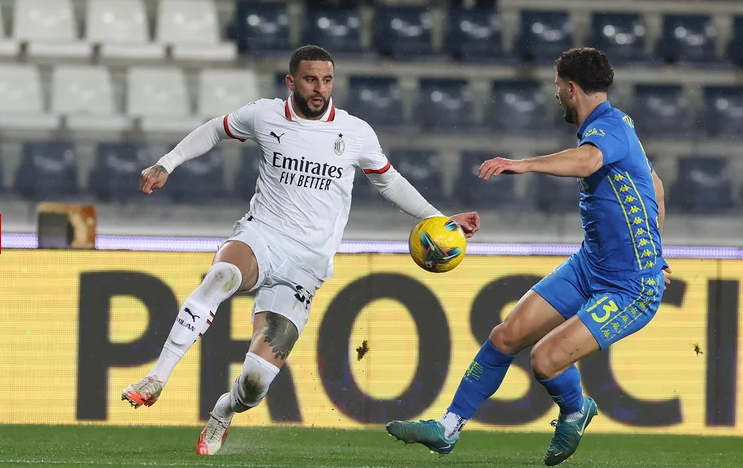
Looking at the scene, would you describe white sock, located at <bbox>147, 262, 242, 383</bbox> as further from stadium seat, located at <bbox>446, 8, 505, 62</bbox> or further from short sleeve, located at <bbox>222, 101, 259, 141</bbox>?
stadium seat, located at <bbox>446, 8, 505, 62</bbox>

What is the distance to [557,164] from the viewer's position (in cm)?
Answer: 474

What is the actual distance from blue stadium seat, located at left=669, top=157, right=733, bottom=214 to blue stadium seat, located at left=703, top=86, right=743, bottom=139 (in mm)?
602

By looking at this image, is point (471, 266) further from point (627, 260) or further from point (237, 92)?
point (237, 92)

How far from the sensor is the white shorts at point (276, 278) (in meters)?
5.71

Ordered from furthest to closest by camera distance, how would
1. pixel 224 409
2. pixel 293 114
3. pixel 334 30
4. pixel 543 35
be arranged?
pixel 543 35, pixel 334 30, pixel 224 409, pixel 293 114

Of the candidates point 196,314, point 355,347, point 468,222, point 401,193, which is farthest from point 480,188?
point 196,314

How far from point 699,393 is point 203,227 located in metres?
5.19

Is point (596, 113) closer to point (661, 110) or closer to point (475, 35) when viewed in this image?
point (661, 110)

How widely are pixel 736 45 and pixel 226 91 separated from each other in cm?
579

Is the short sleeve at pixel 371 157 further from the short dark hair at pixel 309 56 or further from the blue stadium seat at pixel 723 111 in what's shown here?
the blue stadium seat at pixel 723 111

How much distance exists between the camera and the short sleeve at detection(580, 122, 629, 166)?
197 inches

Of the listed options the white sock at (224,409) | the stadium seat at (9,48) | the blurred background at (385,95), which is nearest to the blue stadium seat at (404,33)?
the blurred background at (385,95)

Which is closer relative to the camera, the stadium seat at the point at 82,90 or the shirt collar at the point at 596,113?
the shirt collar at the point at 596,113

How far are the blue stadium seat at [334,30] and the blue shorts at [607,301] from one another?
7.88 meters
